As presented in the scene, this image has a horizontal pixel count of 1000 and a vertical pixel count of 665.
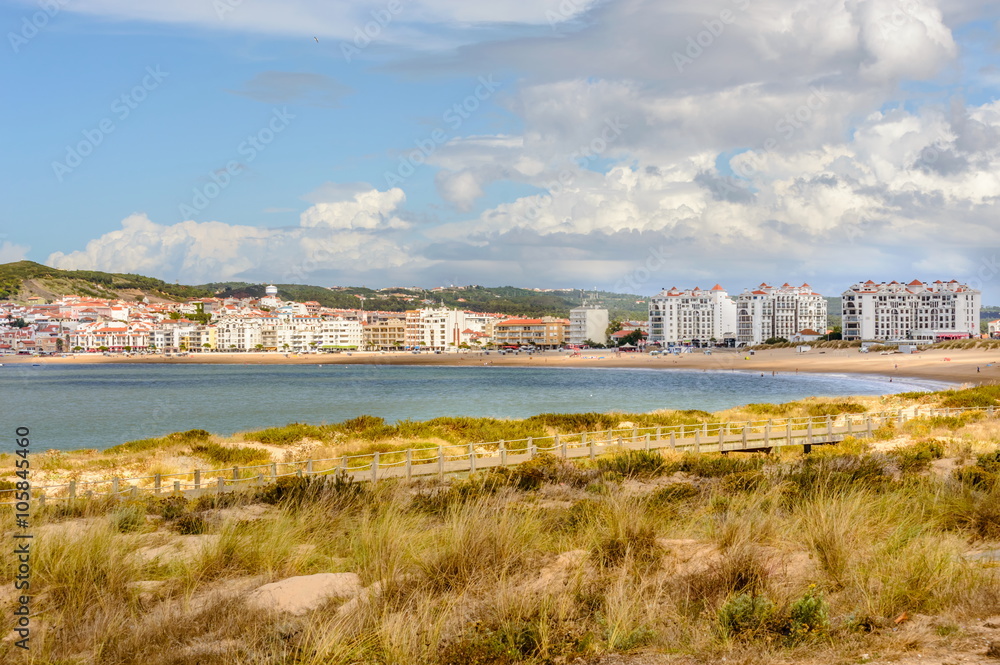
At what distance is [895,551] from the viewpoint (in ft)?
21.1

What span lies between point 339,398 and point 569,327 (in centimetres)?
13261

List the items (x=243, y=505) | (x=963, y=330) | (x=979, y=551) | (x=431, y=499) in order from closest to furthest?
(x=979, y=551) < (x=431, y=499) < (x=243, y=505) < (x=963, y=330)

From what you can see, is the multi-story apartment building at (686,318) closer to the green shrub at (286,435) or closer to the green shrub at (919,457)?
the green shrub at (286,435)

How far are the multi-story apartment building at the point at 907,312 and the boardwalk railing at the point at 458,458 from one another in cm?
13585

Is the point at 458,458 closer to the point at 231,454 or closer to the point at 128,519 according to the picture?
the point at 231,454

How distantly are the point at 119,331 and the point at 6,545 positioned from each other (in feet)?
654

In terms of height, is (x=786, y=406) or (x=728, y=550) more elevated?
(x=728, y=550)

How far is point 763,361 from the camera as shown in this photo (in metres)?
112

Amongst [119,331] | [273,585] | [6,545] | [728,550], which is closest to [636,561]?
[728,550]

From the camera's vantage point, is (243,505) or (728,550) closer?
(728,550)

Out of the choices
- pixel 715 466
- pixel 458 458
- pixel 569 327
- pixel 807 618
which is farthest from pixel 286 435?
pixel 569 327

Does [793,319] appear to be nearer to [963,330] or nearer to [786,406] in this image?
[963,330]

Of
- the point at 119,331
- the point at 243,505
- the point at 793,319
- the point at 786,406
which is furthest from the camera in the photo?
the point at 119,331

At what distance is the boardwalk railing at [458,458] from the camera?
49.3 feet
